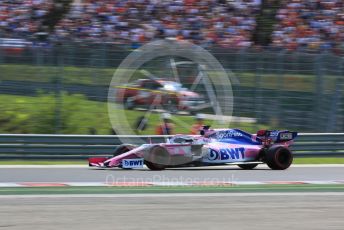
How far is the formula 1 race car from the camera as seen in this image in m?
11.2

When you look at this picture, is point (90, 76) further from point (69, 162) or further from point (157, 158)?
point (157, 158)

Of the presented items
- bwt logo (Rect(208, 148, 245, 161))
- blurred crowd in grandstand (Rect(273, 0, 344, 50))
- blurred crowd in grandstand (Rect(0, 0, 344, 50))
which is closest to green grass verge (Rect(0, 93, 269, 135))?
bwt logo (Rect(208, 148, 245, 161))

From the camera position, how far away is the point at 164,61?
14.7 metres

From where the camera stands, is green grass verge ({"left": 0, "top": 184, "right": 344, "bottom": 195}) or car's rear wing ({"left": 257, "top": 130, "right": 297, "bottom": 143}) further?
car's rear wing ({"left": 257, "top": 130, "right": 297, "bottom": 143})

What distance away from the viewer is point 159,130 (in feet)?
46.7

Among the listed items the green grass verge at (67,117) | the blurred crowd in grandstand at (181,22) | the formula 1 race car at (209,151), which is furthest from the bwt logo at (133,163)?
the blurred crowd in grandstand at (181,22)

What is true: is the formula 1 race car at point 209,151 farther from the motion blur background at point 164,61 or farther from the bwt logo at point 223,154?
the motion blur background at point 164,61

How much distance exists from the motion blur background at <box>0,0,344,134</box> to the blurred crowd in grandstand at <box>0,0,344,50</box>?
1.1 inches

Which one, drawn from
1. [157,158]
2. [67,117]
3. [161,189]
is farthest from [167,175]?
[67,117]

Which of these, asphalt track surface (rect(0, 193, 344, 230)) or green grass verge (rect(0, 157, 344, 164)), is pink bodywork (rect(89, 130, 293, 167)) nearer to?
green grass verge (rect(0, 157, 344, 164))

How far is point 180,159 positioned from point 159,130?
289cm

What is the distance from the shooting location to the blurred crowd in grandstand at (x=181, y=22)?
18312 millimetres

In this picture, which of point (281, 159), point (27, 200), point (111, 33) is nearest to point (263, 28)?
point (111, 33)

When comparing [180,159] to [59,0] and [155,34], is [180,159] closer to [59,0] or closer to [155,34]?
[155,34]
